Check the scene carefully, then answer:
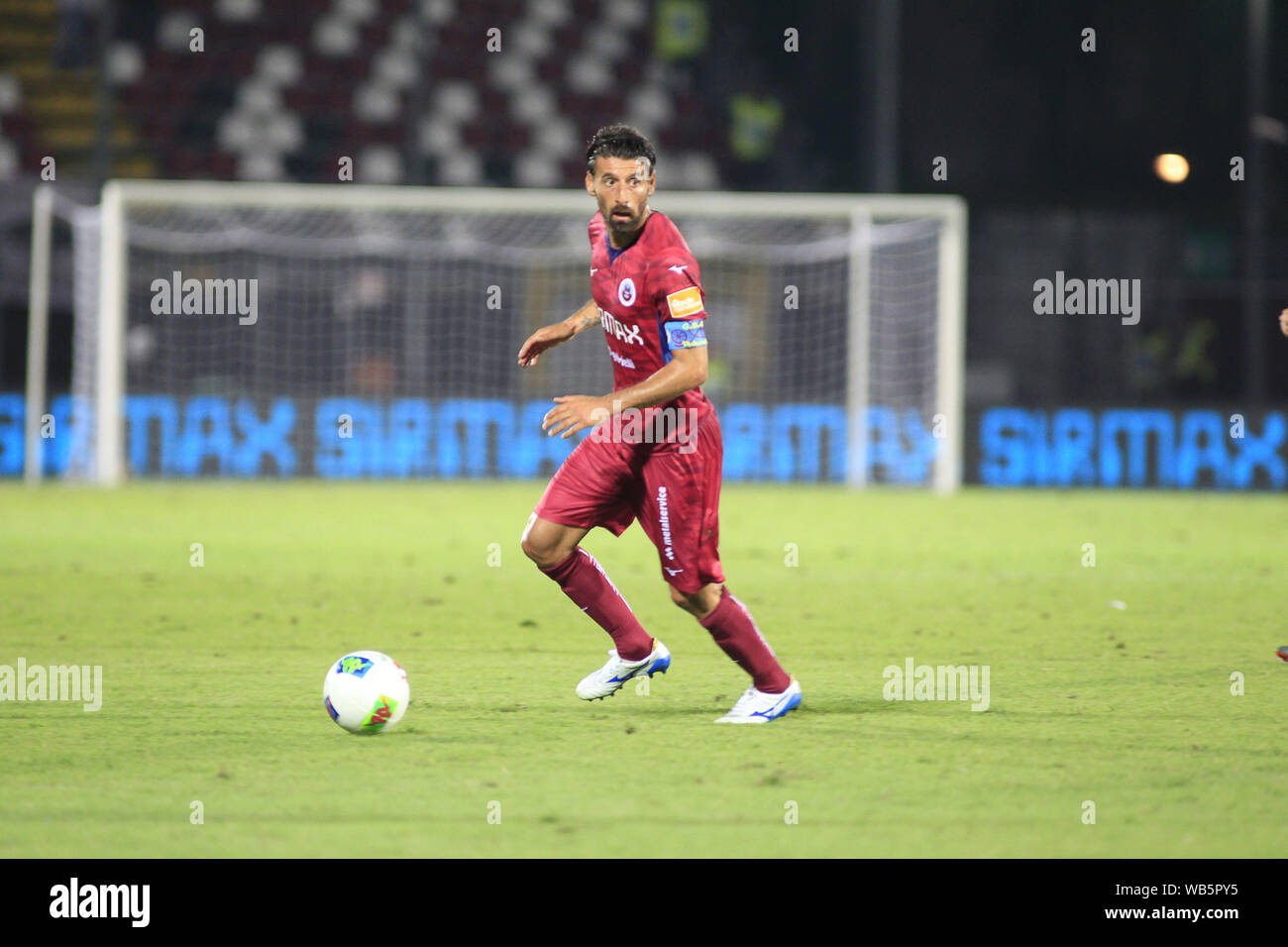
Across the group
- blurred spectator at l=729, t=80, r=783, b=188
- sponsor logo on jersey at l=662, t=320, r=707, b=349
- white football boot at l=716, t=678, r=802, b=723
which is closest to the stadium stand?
blurred spectator at l=729, t=80, r=783, b=188

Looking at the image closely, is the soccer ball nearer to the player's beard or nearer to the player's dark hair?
the player's beard

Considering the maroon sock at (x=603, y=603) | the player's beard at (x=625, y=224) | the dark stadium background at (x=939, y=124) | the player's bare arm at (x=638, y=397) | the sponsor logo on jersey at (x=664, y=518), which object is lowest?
the maroon sock at (x=603, y=603)

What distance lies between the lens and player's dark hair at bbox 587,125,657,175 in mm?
4758

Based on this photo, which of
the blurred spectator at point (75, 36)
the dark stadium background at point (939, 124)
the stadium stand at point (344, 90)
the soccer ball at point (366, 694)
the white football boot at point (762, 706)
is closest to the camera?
the soccer ball at point (366, 694)

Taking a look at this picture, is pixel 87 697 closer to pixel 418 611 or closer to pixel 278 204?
pixel 418 611

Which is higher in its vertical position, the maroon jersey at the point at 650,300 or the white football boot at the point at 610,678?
the maroon jersey at the point at 650,300

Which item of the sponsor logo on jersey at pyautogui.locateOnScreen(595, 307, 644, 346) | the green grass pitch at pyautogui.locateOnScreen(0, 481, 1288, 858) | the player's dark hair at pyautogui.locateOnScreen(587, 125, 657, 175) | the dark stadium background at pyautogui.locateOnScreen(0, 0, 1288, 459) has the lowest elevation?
the green grass pitch at pyautogui.locateOnScreen(0, 481, 1288, 858)

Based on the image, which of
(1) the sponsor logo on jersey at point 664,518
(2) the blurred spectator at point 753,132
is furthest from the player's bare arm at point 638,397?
(2) the blurred spectator at point 753,132

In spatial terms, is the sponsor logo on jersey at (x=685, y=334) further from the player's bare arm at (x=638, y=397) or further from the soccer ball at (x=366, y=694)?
the soccer ball at (x=366, y=694)

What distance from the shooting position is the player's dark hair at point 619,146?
4.76 meters

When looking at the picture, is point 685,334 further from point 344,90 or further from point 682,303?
point 344,90

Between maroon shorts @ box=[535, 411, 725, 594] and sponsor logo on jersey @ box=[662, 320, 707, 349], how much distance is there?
337 mm

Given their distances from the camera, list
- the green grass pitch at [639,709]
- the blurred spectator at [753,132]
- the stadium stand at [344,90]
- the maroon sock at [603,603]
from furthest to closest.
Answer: the blurred spectator at [753,132], the stadium stand at [344,90], the maroon sock at [603,603], the green grass pitch at [639,709]

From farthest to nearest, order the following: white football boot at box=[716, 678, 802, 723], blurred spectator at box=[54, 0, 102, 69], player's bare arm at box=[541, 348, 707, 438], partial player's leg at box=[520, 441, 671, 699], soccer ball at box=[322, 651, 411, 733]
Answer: blurred spectator at box=[54, 0, 102, 69], partial player's leg at box=[520, 441, 671, 699], white football boot at box=[716, 678, 802, 723], soccer ball at box=[322, 651, 411, 733], player's bare arm at box=[541, 348, 707, 438]
